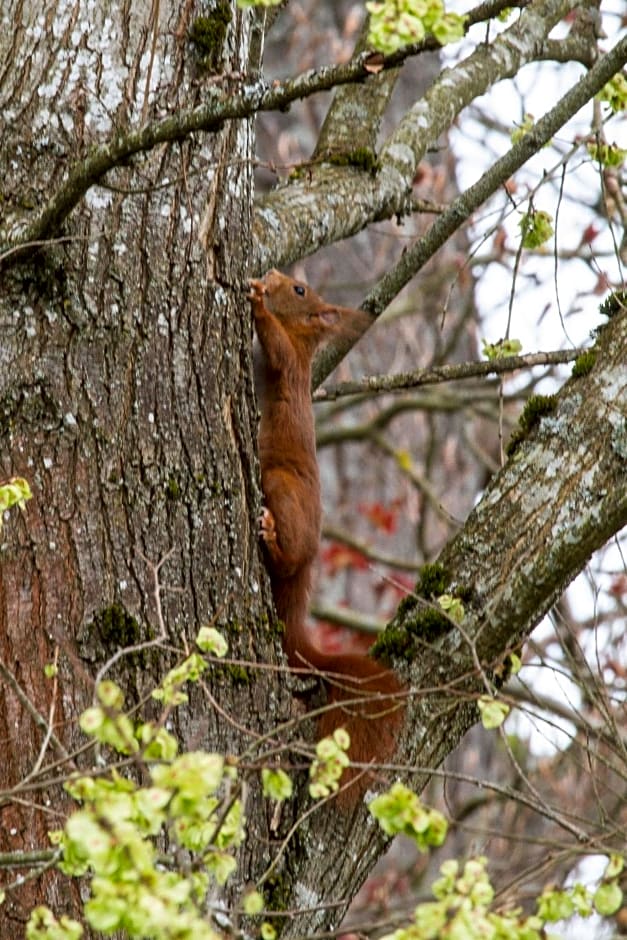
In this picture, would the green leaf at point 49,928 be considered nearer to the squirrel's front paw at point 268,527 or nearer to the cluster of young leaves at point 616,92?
the squirrel's front paw at point 268,527

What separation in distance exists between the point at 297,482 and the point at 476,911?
2412 mm

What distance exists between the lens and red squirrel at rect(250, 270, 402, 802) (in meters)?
2.89

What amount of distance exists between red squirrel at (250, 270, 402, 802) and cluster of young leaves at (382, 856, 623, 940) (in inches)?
42.3

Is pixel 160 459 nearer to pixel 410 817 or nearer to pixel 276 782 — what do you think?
pixel 276 782

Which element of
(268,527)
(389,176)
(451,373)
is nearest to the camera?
(451,373)

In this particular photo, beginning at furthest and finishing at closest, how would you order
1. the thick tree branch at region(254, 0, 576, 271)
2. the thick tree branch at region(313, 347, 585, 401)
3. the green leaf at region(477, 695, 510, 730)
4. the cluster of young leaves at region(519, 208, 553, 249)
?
the thick tree branch at region(254, 0, 576, 271) → the cluster of young leaves at region(519, 208, 553, 249) → the thick tree branch at region(313, 347, 585, 401) → the green leaf at region(477, 695, 510, 730)

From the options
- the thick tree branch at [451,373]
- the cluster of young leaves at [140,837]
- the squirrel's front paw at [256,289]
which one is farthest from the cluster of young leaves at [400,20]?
the squirrel's front paw at [256,289]

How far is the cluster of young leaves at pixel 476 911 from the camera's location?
5.28 feet

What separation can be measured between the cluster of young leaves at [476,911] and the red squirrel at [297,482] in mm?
1074

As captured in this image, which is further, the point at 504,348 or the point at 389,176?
the point at 389,176

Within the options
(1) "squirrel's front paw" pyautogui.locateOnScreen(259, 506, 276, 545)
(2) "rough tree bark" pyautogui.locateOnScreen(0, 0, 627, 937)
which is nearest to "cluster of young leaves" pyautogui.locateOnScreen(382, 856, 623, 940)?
(2) "rough tree bark" pyautogui.locateOnScreen(0, 0, 627, 937)

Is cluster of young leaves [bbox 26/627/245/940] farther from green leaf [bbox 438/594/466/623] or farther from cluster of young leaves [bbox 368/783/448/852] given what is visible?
green leaf [bbox 438/594/466/623]

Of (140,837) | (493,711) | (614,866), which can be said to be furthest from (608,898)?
(140,837)

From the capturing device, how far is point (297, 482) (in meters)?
3.98
